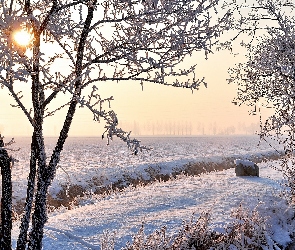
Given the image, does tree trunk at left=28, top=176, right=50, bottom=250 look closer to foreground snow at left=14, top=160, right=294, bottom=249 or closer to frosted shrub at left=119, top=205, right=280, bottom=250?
foreground snow at left=14, top=160, right=294, bottom=249

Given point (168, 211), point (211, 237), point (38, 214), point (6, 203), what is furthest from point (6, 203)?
point (168, 211)

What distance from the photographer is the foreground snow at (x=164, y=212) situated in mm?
8188

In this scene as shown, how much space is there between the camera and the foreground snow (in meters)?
8.19

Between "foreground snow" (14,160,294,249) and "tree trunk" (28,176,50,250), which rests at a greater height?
"tree trunk" (28,176,50,250)

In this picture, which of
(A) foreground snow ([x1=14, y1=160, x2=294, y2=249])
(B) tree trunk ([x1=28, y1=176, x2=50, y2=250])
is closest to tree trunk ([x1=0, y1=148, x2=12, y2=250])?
(B) tree trunk ([x1=28, y1=176, x2=50, y2=250])

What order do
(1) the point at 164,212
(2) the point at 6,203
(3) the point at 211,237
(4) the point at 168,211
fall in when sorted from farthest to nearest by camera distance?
(4) the point at 168,211 < (1) the point at 164,212 < (3) the point at 211,237 < (2) the point at 6,203

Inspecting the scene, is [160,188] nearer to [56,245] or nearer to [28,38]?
[56,245]

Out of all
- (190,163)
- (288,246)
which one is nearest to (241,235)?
(288,246)

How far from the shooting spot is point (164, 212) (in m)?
9.96

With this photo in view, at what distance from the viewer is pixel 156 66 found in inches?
211

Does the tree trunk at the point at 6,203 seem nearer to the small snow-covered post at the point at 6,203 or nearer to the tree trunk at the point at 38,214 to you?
the small snow-covered post at the point at 6,203

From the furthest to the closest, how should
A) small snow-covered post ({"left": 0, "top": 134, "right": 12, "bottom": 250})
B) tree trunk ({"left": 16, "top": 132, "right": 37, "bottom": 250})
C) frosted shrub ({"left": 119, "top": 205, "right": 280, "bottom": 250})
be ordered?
frosted shrub ({"left": 119, "top": 205, "right": 280, "bottom": 250}) → tree trunk ({"left": 16, "top": 132, "right": 37, "bottom": 250}) → small snow-covered post ({"left": 0, "top": 134, "right": 12, "bottom": 250})

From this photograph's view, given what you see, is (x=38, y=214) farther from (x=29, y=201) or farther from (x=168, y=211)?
(x=168, y=211)

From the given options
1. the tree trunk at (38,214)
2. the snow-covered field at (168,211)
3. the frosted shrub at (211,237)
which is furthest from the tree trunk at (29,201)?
the frosted shrub at (211,237)
